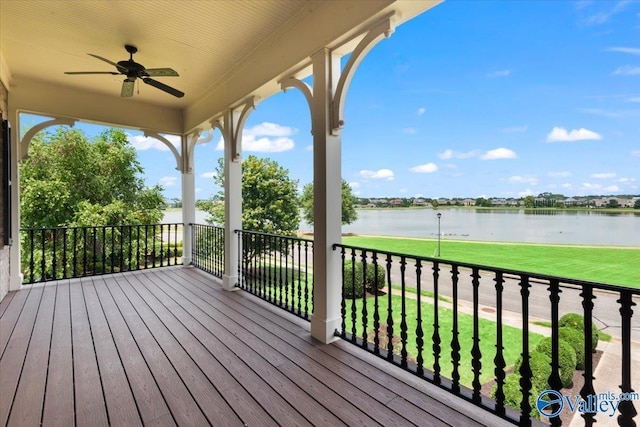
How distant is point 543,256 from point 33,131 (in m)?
17.2

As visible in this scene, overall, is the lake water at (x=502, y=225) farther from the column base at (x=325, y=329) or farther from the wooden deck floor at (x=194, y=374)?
the column base at (x=325, y=329)

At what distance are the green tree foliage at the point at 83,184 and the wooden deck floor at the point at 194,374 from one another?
7.11m

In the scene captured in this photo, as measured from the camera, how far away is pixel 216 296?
405cm

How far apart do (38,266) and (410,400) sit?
40.7ft

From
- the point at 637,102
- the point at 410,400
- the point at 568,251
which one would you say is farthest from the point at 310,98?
the point at 568,251

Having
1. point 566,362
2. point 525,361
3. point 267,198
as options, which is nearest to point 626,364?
point 525,361

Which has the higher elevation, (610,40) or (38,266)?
(610,40)

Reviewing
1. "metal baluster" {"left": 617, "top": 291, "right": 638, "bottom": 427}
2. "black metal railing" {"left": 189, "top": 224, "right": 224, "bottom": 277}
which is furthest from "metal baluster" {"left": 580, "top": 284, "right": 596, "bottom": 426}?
"black metal railing" {"left": 189, "top": 224, "right": 224, "bottom": 277}

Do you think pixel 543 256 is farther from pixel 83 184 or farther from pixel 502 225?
pixel 83 184

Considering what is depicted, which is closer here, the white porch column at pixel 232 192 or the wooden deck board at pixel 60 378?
the wooden deck board at pixel 60 378

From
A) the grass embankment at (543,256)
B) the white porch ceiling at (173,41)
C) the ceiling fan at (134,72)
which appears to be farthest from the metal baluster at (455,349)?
the ceiling fan at (134,72)

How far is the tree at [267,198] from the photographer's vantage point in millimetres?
11242

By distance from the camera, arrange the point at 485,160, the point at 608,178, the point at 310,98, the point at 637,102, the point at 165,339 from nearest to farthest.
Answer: the point at 165,339 < the point at 310,98 < the point at 637,102 < the point at 608,178 < the point at 485,160

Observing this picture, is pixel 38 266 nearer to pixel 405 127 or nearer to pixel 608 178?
pixel 608 178
